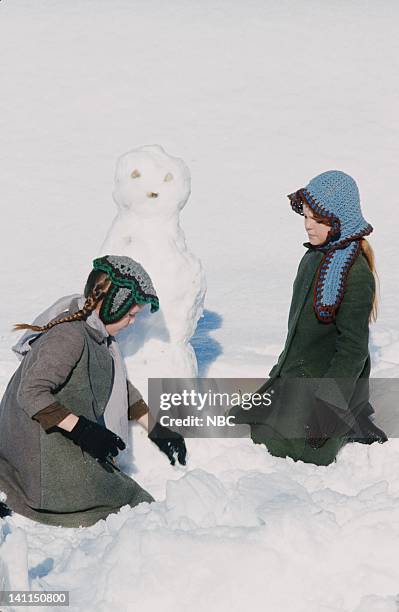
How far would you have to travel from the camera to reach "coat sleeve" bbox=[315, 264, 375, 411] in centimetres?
414

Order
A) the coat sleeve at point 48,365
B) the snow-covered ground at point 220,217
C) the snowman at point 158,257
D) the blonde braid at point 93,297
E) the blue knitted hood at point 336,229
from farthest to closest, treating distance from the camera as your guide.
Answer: the snowman at point 158,257 → the blue knitted hood at point 336,229 → the blonde braid at point 93,297 → the coat sleeve at point 48,365 → the snow-covered ground at point 220,217

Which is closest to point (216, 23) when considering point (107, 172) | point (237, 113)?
point (237, 113)

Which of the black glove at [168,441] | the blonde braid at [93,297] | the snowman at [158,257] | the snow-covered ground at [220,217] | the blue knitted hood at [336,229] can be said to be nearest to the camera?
the snow-covered ground at [220,217]

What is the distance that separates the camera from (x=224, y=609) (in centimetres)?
270

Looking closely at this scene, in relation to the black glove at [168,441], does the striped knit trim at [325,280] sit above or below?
above

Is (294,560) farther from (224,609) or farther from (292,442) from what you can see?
(292,442)

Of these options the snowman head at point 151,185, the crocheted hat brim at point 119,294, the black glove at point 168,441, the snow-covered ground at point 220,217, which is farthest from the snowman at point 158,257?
the crocheted hat brim at point 119,294

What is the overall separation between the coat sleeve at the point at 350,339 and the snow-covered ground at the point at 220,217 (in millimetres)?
358

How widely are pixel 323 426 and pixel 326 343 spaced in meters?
0.37

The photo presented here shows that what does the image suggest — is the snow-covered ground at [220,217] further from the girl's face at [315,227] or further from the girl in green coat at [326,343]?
the girl's face at [315,227]

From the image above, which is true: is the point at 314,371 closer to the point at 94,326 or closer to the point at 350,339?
the point at 350,339

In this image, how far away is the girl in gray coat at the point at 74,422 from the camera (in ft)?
11.8

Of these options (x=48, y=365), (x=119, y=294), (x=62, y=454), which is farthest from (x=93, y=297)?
(x=62, y=454)

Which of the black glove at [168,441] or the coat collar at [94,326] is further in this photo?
the black glove at [168,441]
